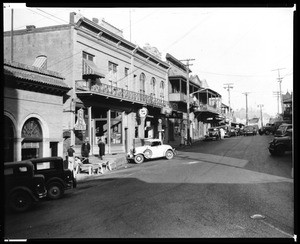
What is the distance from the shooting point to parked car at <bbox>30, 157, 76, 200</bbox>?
796cm

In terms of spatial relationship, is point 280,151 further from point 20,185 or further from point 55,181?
point 20,185

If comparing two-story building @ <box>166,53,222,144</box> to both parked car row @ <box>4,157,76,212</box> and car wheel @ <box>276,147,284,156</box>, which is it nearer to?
car wheel @ <box>276,147,284,156</box>

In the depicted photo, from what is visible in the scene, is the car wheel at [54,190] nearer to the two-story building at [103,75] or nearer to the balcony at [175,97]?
the two-story building at [103,75]

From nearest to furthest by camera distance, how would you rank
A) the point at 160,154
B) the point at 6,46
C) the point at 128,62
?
the point at 6,46
the point at 160,154
the point at 128,62

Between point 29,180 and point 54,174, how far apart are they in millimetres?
1143

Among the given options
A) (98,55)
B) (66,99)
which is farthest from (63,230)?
(98,55)

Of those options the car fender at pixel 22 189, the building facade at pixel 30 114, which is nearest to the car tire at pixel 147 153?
the building facade at pixel 30 114

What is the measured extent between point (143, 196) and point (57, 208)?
9.21ft

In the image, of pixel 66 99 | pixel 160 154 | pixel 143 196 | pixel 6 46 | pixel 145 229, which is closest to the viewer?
pixel 145 229

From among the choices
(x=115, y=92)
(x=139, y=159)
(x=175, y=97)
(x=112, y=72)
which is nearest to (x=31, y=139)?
(x=139, y=159)

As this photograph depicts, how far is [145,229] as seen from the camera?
643 cm

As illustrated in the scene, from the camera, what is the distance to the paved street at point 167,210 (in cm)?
638

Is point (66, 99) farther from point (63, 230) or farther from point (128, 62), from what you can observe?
point (128, 62)

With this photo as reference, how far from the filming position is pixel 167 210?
7848mm
